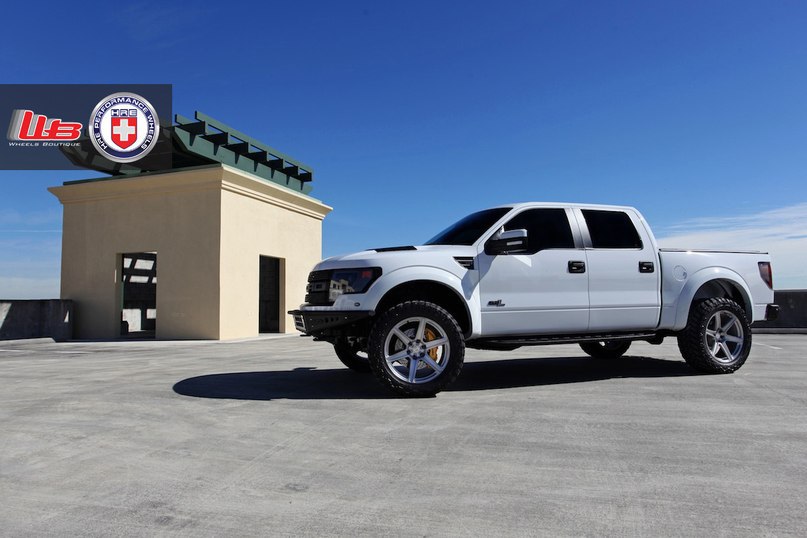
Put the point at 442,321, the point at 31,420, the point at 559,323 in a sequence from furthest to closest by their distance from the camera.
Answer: the point at 559,323, the point at 442,321, the point at 31,420

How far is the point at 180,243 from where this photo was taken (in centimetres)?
1474

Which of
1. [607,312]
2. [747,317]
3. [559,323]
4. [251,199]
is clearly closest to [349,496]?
[559,323]

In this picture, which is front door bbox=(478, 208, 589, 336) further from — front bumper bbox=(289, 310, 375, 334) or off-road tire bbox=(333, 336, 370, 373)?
off-road tire bbox=(333, 336, 370, 373)

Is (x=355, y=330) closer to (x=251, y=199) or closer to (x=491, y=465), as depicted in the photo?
(x=491, y=465)

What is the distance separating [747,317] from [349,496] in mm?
6433

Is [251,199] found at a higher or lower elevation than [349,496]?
higher

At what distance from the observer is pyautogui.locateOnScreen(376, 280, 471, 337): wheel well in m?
5.41

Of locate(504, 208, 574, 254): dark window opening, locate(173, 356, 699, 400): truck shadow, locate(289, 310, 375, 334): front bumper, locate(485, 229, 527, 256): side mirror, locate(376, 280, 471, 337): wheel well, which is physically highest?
locate(504, 208, 574, 254): dark window opening

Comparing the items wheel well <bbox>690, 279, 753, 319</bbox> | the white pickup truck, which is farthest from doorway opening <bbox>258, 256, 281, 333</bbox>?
wheel well <bbox>690, 279, 753, 319</bbox>

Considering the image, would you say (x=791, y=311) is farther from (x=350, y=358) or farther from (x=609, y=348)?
(x=350, y=358)

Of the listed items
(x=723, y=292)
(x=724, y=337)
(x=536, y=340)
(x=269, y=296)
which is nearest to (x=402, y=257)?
(x=536, y=340)

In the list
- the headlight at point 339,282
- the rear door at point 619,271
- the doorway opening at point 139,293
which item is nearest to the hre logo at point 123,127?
the doorway opening at point 139,293

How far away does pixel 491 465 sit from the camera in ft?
10.3

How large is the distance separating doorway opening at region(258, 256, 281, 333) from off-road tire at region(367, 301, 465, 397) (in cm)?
1420
